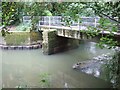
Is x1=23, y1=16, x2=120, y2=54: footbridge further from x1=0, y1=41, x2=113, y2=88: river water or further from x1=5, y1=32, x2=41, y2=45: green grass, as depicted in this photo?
x1=5, y1=32, x2=41, y2=45: green grass

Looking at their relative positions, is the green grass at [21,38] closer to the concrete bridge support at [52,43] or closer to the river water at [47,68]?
the river water at [47,68]

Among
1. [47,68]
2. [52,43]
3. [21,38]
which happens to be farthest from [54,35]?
[47,68]

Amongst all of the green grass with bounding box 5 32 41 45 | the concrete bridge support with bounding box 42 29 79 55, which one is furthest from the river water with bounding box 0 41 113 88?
the green grass with bounding box 5 32 41 45

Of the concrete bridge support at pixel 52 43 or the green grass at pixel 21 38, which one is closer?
the concrete bridge support at pixel 52 43

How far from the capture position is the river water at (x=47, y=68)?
5.53 metres

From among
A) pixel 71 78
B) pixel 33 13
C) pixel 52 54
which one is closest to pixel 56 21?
pixel 52 54

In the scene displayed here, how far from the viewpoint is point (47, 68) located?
680 cm

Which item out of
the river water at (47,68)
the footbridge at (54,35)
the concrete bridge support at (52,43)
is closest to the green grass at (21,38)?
the river water at (47,68)

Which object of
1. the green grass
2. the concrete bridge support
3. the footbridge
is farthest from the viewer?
the green grass

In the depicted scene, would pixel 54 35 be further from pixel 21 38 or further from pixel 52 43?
pixel 21 38

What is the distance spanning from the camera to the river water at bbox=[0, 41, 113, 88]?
5.53 meters

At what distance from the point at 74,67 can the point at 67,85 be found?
48.3 inches

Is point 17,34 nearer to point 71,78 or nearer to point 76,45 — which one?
point 76,45

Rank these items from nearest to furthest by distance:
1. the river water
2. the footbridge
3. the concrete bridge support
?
the river water, the footbridge, the concrete bridge support
